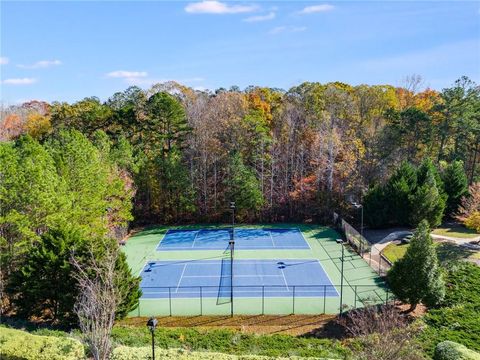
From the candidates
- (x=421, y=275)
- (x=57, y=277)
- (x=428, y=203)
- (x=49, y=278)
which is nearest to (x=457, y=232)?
(x=428, y=203)

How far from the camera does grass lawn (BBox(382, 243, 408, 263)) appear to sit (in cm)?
3028

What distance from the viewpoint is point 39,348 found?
13547mm

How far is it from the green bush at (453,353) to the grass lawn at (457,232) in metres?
22.4

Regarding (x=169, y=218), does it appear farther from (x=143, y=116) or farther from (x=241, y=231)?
(x=143, y=116)

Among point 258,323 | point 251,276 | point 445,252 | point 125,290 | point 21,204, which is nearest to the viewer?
point 125,290

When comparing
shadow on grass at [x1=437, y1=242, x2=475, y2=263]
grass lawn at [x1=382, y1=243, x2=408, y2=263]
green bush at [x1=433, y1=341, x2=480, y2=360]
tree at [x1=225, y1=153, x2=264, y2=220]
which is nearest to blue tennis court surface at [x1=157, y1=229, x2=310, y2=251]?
tree at [x1=225, y1=153, x2=264, y2=220]

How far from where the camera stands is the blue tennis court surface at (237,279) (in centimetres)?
2425

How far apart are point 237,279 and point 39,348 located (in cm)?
1428

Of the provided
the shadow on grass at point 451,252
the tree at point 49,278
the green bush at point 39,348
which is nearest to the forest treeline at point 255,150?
the shadow on grass at point 451,252

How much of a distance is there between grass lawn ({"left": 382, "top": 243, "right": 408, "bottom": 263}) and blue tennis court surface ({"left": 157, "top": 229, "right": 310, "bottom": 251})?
19.5 ft

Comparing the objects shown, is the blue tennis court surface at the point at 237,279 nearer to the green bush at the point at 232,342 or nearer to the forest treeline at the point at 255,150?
the green bush at the point at 232,342

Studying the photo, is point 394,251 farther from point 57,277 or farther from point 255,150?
point 57,277

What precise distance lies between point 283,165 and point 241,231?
364 inches

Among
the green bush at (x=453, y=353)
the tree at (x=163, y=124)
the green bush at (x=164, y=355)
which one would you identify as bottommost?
the green bush at (x=453, y=353)
